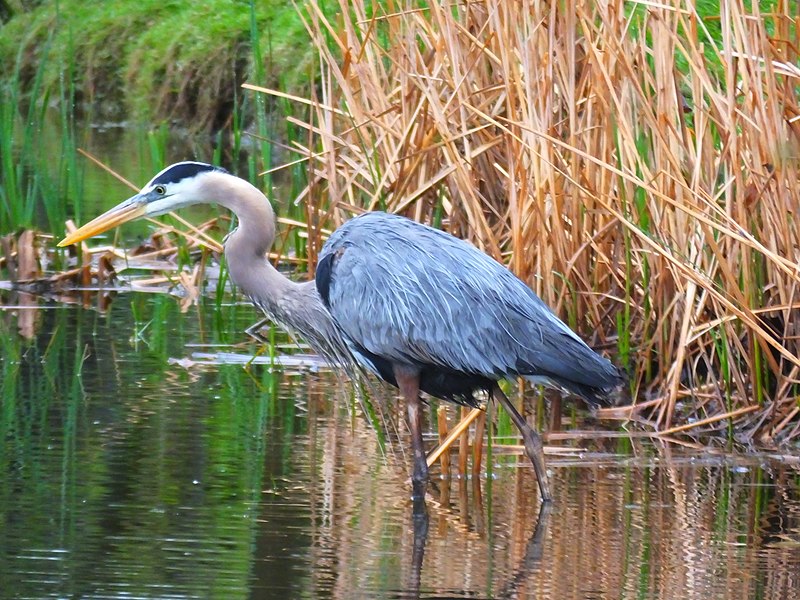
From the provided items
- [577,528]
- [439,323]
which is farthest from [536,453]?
[439,323]

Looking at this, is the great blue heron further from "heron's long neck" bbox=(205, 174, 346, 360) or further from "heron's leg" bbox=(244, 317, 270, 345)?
"heron's leg" bbox=(244, 317, 270, 345)

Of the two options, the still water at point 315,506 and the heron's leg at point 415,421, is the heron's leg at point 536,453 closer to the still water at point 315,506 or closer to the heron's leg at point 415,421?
the still water at point 315,506

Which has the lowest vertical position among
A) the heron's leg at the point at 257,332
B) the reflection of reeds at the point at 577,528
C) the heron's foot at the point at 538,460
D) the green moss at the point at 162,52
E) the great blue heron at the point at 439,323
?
the reflection of reeds at the point at 577,528

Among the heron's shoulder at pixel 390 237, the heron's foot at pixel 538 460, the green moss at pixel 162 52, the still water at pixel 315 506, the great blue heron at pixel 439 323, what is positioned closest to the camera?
the still water at pixel 315 506

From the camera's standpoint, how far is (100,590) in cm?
383

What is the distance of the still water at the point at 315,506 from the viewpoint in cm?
402

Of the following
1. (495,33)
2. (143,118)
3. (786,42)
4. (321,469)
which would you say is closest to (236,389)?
(321,469)

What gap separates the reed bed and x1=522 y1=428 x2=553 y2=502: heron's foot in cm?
88

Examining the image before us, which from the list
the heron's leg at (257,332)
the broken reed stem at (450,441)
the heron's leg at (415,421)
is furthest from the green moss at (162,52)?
the broken reed stem at (450,441)

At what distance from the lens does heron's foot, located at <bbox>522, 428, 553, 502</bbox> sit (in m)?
4.91

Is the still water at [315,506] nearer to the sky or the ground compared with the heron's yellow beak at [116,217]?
nearer to the ground

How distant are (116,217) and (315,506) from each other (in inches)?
65.2

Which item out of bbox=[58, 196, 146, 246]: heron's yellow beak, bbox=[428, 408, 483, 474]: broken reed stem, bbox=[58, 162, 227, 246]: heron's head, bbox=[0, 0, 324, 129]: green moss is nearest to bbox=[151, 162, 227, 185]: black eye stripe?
bbox=[58, 162, 227, 246]: heron's head

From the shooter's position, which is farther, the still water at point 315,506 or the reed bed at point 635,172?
the reed bed at point 635,172
